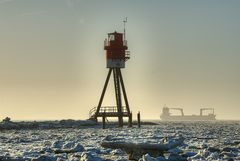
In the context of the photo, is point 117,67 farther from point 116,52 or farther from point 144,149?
point 144,149

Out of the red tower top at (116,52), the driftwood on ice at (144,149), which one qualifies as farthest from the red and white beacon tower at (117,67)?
the driftwood on ice at (144,149)

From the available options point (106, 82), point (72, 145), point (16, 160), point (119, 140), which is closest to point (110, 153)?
point (119, 140)

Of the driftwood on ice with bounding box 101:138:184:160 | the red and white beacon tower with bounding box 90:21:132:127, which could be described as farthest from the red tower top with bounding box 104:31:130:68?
the driftwood on ice with bounding box 101:138:184:160

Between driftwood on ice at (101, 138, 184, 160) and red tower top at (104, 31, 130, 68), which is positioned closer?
driftwood on ice at (101, 138, 184, 160)

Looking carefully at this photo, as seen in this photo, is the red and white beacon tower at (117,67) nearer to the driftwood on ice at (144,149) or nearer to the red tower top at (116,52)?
the red tower top at (116,52)

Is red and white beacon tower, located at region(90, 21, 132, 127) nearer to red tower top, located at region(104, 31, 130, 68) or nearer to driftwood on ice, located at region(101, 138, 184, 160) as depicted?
red tower top, located at region(104, 31, 130, 68)

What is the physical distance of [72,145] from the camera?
2212 centimetres

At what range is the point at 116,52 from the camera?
63281mm

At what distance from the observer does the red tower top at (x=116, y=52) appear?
62.9 meters

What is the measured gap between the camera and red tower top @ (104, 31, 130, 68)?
6291cm

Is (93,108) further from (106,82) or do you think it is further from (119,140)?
(119,140)

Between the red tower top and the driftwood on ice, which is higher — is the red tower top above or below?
above

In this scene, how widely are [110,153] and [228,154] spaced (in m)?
5.34

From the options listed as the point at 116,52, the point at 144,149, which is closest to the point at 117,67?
the point at 116,52
